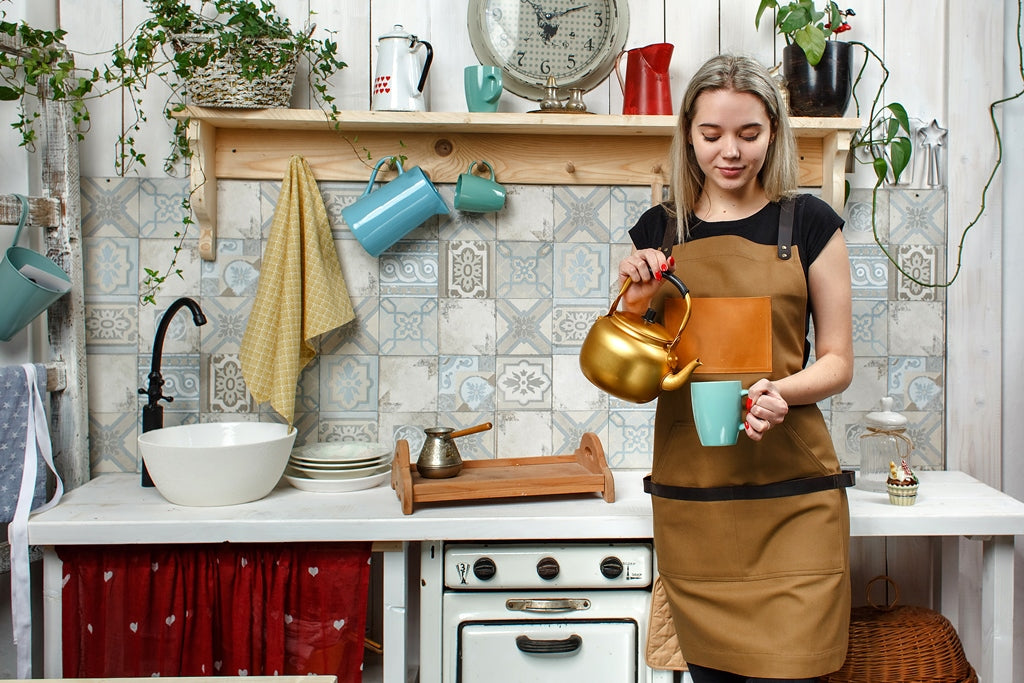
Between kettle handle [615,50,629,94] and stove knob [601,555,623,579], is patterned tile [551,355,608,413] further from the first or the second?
kettle handle [615,50,629,94]

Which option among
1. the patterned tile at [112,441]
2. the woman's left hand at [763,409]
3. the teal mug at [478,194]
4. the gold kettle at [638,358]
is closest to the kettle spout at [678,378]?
the gold kettle at [638,358]

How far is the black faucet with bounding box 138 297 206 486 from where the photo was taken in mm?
1842

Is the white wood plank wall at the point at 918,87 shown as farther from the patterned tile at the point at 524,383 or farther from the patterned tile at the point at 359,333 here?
the patterned tile at the point at 524,383

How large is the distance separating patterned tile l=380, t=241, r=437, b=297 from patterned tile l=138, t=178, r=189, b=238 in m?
0.49

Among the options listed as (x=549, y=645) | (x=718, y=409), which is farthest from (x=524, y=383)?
(x=718, y=409)

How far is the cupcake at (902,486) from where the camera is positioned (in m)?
1.71

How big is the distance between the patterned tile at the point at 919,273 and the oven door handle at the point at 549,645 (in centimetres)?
116

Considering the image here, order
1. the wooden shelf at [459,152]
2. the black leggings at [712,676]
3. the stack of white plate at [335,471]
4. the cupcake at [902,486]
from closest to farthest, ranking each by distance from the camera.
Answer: the black leggings at [712,676]
the cupcake at [902,486]
the stack of white plate at [335,471]
the wooden shelf at [459,152]

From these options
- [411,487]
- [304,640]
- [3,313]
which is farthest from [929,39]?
[3,313]

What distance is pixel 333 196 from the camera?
79.5 inches

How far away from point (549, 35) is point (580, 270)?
549 mm

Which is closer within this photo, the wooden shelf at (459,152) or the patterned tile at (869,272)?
the wooden shelf at (459,152)

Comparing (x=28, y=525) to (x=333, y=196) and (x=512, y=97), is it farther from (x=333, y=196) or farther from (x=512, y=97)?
(x=512, y=97)

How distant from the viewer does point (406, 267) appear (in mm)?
2041
